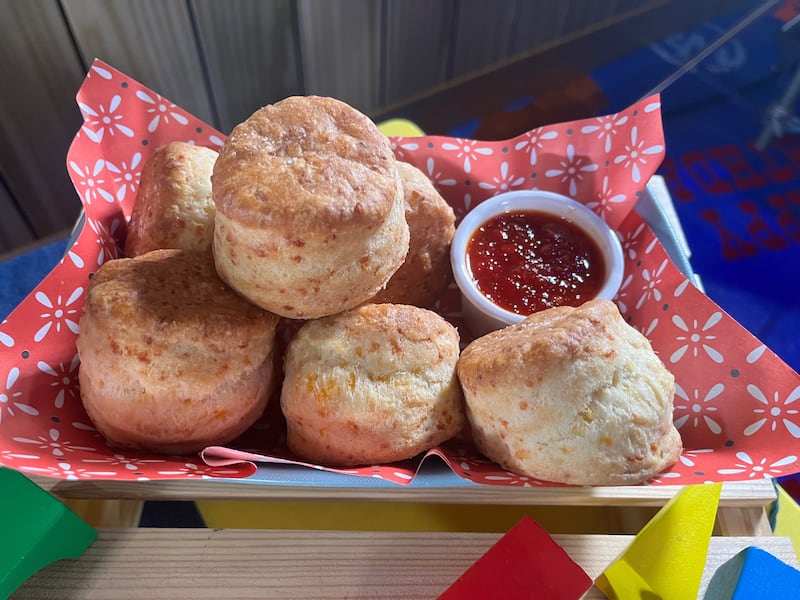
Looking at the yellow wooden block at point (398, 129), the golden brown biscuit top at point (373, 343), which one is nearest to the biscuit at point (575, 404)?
the golden brown biscuit top at point (373, 343)

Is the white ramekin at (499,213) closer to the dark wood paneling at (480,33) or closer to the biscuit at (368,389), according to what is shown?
the biscuit at (368,389)

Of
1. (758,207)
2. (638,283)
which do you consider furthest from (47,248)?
(758,207)

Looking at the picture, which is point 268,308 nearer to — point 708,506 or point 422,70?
point 708,506

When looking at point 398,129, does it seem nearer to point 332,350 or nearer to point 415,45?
point 415,45

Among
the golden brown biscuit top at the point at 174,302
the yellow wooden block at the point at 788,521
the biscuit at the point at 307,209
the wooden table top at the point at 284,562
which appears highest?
the biscuit at the point at 307,209

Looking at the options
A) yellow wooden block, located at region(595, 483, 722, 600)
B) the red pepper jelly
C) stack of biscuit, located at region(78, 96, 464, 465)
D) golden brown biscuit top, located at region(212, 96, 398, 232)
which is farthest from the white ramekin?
yellow wooden block, located at region(595, 483, 722, 600)

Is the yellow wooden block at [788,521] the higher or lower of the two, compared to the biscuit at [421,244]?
lower

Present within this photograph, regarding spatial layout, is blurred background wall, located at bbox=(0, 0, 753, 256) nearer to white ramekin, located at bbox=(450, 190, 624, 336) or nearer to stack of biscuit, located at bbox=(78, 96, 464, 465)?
stack of biscuit, located at bbox=(78, 96, 464, 465)
